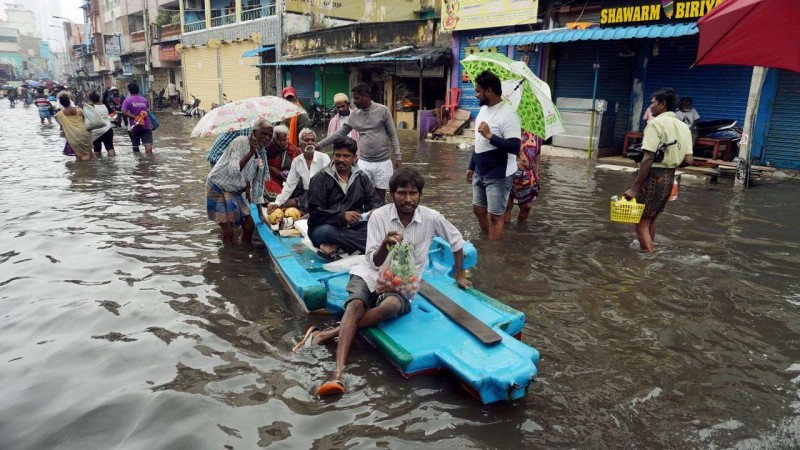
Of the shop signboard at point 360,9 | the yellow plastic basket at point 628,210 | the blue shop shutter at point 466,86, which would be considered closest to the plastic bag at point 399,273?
the yellow plastic basket at point 628,210

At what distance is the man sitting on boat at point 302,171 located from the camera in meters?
5.64

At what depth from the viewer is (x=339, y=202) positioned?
5012mm

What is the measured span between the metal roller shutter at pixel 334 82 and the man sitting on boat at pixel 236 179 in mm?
18124

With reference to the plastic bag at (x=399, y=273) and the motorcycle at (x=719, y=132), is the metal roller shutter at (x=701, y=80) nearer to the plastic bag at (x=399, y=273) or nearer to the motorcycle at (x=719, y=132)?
the motorcycle at (x=719, y=132)

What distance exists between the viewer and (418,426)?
9.48 feet

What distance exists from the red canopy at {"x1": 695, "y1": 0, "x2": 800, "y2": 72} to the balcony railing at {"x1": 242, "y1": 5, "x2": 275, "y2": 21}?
2638cm

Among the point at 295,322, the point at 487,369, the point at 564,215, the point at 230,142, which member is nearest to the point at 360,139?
the point at 230,142

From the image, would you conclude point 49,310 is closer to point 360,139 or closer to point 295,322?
point 295,322

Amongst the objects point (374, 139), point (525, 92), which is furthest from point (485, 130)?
point (374, 139)

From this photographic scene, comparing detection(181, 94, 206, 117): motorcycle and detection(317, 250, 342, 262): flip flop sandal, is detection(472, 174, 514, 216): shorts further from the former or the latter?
detection(181, 94, 206, 117): motorcycle

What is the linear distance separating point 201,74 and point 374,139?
3154cm

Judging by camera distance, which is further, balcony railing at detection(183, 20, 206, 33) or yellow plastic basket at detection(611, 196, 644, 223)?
balcony railing at detection(183, 20, 206, 33)

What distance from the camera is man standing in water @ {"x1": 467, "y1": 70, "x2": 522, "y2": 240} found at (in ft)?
17.6

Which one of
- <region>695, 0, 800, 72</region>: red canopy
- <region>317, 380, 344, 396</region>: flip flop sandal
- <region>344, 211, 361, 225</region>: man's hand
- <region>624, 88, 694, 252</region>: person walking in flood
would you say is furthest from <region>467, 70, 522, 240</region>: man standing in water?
<region>317, 380, 344, 396</region>: flip flop sandal
